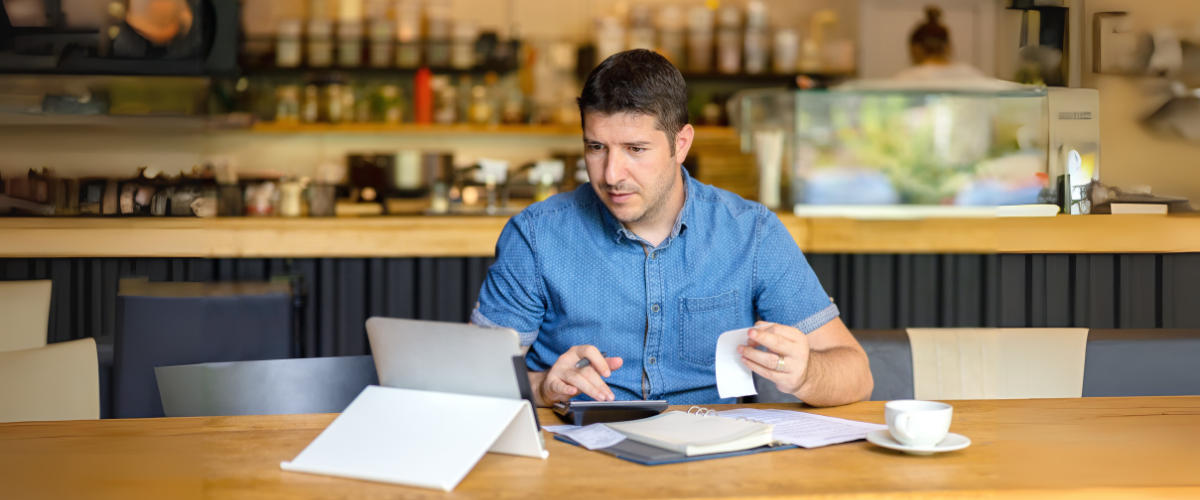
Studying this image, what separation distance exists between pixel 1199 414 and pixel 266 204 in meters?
3.37

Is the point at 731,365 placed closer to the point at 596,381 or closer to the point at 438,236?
the point at 596,381

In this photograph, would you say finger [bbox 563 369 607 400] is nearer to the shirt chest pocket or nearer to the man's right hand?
the man's right hand

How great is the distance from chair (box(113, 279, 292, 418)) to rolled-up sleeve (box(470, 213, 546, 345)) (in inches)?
23.0

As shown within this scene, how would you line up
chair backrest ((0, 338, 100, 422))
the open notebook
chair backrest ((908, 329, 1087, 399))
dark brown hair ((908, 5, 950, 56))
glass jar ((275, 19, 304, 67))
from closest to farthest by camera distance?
the open notebook
chair backrest ((0, 338, 100, 422))
chair backrest ((908, 329, 1087, 399))
dark brown hair ((908, 5, 950, 56))
glass jar ((275, 19, 304, 67))

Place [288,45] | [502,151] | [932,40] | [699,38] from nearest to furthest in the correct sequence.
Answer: [932,40] → [288,45] → [699,38] → [502,151]

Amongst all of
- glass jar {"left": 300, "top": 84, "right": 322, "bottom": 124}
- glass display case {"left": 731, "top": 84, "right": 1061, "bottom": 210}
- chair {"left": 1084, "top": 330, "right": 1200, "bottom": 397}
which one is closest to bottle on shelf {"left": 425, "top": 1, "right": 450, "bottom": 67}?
glass jar {"left": 300, "top": 84, "right": 322, "bottom": 124}

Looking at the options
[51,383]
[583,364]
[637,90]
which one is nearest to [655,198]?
[637,90]

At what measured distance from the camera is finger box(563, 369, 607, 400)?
1.26 m

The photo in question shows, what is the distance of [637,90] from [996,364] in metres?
0.91

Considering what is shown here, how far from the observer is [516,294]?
5.34 ft

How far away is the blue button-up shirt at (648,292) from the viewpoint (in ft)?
5.31

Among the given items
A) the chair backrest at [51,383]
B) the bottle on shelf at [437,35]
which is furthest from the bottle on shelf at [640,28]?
the chair backrest at [51,383]

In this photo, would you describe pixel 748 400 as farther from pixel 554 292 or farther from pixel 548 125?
pixel 548 125

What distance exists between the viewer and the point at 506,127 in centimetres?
523
